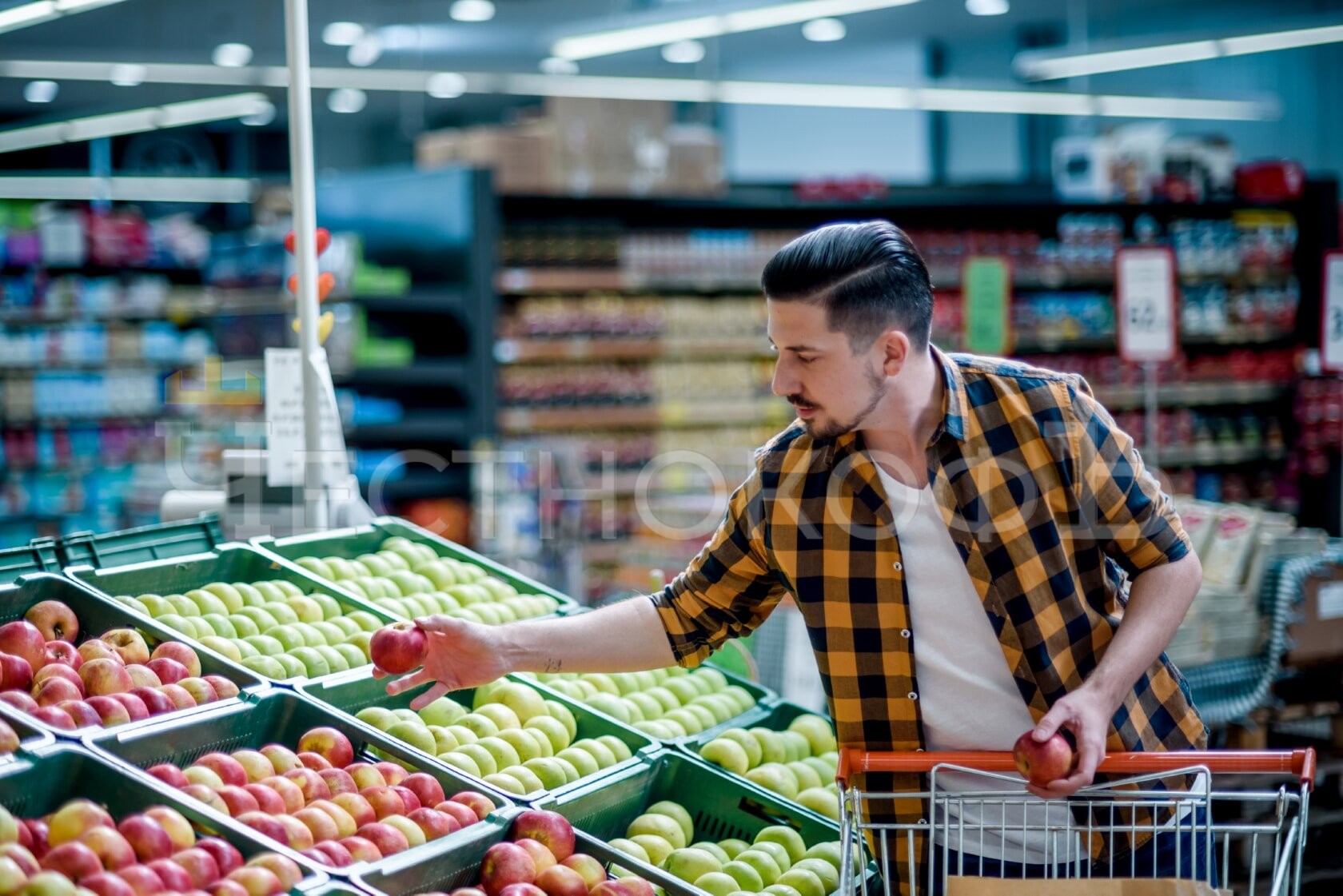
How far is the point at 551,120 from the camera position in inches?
338

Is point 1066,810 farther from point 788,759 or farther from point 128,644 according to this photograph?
point 128,644

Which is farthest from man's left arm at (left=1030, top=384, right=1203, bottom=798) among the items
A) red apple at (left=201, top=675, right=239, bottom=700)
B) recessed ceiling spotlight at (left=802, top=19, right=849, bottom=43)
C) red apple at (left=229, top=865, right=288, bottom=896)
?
recessed ceiling spotlight at (left=802, top=19, right=849, bottom=43)

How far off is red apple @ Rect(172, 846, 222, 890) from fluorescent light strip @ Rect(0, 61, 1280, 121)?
8410mm

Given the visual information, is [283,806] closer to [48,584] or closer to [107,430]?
[48,584]

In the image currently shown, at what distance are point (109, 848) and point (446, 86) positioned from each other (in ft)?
41.6

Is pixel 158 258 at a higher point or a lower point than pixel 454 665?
higher

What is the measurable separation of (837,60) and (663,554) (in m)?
12.1

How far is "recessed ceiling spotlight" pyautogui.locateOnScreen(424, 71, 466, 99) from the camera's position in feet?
40.4

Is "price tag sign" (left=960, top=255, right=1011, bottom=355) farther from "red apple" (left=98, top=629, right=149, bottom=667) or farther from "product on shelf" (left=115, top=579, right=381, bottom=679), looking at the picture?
"red apple" (left=98, top=629, right=149, bottom=667)

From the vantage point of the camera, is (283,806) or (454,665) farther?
(454,665)

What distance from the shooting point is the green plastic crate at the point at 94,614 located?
7.80 ft

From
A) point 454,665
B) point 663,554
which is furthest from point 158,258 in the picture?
point 454,665

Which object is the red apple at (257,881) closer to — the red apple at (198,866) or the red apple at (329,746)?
the red apple at (198,866)

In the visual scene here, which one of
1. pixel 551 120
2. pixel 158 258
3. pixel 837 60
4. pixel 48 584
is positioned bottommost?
pixel 48 584
